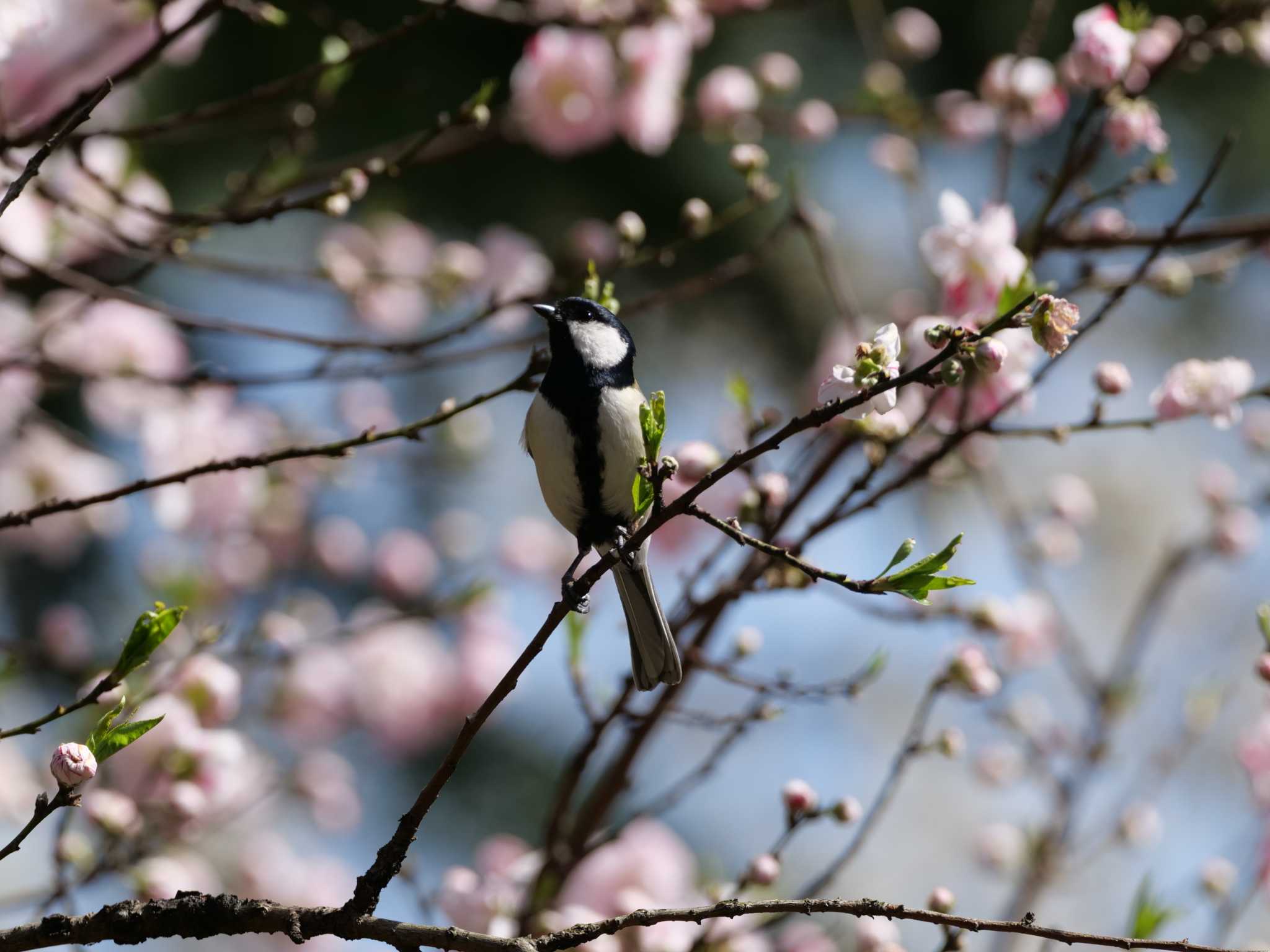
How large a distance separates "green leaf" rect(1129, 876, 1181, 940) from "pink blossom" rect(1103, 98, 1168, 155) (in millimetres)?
1041

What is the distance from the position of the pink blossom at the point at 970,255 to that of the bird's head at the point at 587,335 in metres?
0.44

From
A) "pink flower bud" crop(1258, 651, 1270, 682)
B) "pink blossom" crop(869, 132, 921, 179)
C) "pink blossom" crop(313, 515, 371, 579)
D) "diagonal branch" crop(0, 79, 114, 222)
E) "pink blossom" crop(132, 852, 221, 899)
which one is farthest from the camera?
"pink blossom" crop(313, 515, 371, 579)

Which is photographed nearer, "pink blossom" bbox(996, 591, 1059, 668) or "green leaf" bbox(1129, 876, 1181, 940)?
"green leaf" bbox(1129, 876, 1181, 940)

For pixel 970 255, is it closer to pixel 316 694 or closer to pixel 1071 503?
pixel 1071 503

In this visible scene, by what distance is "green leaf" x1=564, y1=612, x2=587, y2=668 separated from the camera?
173 centimetres

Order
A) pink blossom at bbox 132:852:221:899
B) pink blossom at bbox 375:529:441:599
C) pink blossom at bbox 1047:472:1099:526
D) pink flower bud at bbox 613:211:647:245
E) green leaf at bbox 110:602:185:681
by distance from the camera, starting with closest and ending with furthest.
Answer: green leaf at bbox 110:602:185:681
pink flower bud at bbox 613:211:647:245
pink blossom at bbox 132:852:221:899
pink blossom at bbox 1047:472:1099:526
pink blossom at bbox 375:529:441:599

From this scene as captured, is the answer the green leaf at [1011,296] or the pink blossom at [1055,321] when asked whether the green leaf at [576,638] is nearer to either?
the green leaf at [1011,296]

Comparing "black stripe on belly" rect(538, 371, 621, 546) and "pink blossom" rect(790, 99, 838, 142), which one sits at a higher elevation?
"pink blossom" rect(790, 99, 838, 142)

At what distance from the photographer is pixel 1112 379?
1.62 m

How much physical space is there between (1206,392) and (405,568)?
259 centimetres

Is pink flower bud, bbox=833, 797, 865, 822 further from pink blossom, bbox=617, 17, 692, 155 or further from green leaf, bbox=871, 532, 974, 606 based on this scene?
pink blossom, bbox=617, 17, 692, 155

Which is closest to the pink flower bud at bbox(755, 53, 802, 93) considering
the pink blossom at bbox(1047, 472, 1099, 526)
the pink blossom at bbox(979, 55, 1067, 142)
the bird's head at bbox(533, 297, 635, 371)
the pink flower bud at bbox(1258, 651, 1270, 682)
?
the pink blossom at bbox(979, 55, 1067, 142)

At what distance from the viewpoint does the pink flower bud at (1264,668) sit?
144 centimetres

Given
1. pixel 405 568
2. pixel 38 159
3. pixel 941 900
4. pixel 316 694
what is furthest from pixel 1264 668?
pixel 405 568
